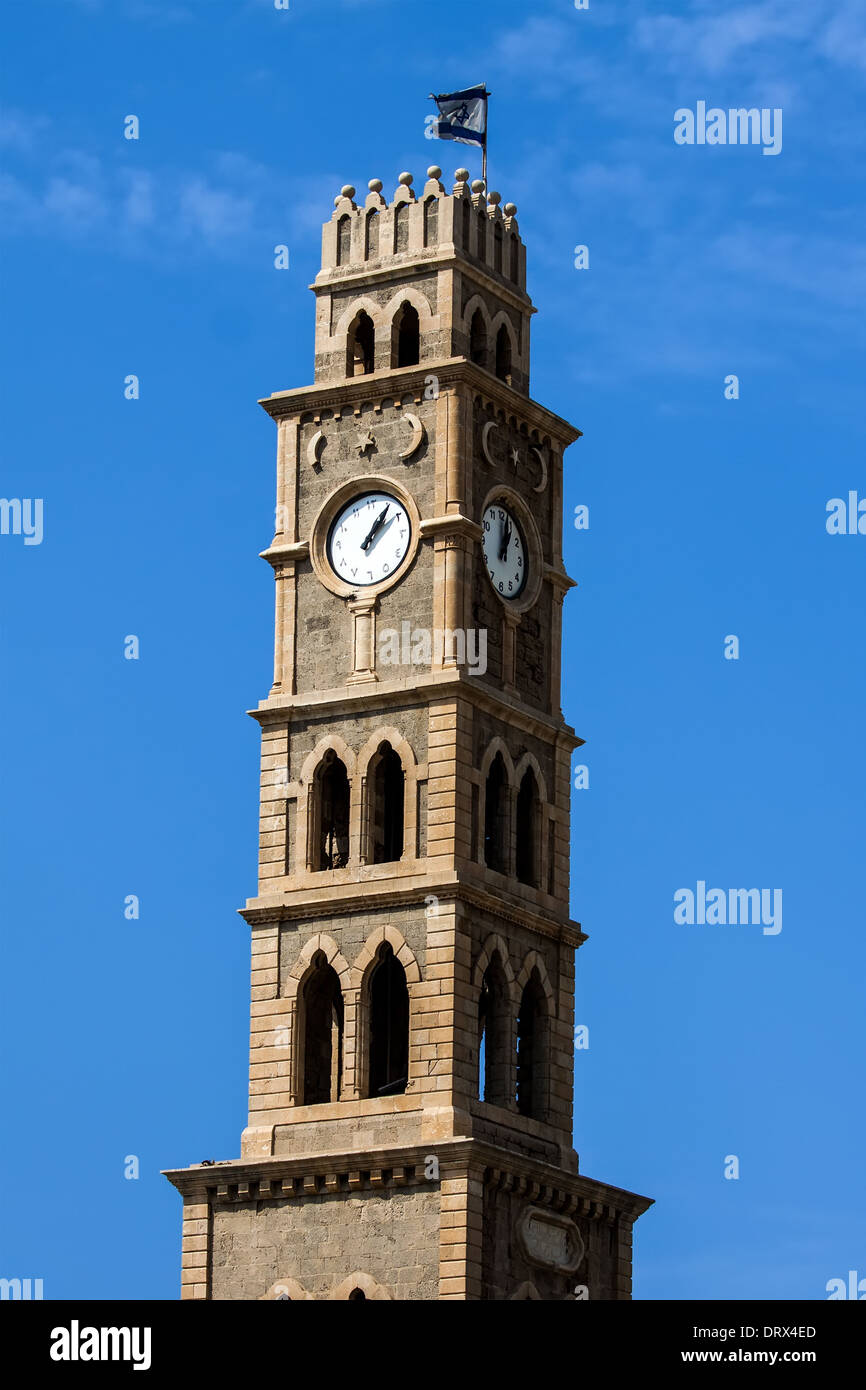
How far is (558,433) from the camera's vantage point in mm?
96812

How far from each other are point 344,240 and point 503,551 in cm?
955

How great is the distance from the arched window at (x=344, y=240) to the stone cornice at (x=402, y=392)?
11.4 feet

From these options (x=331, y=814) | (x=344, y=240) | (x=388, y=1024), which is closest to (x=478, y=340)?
(x=344, y=240)

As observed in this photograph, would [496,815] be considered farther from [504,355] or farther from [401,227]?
[401,227]

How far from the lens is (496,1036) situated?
296 feet

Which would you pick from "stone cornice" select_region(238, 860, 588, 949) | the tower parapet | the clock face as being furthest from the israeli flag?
"stone cornice" select_region(238, 860, 588, 949)

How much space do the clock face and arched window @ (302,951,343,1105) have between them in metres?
10.8

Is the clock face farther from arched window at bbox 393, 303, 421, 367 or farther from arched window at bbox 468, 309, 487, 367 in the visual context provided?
arched window at bbox 393, 303, 421, 367

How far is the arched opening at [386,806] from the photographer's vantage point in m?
90.8

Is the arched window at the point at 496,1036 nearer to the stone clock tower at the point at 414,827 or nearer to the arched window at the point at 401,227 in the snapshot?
the stone clock tower at the point at 414,827

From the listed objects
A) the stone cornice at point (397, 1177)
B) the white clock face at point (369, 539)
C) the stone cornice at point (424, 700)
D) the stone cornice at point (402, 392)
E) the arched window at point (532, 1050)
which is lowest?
the stone cornice at point (397, 1177)
